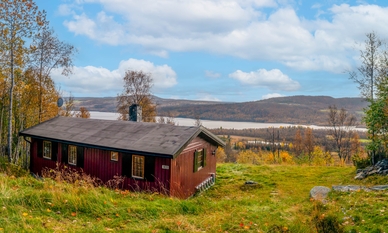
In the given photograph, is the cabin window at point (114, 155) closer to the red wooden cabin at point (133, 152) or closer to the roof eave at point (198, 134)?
the red wooden cabin at point (133, 152)

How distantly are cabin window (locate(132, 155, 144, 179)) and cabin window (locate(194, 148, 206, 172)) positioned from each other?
2.92 metres

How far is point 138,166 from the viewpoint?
11734 mm

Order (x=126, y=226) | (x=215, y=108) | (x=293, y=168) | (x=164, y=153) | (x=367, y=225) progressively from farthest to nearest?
(x=215, y=108)
(x=293, y=168)
(x=164, y=153)
(x=367, y=225)
(x=126, y=226)

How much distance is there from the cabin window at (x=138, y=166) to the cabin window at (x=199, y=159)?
9.59ft

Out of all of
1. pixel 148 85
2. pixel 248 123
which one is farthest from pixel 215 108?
pixel 148 85

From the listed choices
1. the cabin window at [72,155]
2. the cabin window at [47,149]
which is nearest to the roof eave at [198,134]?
the cabin window at [72,155]

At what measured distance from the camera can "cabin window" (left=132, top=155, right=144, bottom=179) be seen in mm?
11625

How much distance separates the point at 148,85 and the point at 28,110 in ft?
37.5

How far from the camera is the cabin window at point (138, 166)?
11.6m

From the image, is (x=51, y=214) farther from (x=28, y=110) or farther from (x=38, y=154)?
(x=28, y=110)

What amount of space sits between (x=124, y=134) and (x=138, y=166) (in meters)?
2.15

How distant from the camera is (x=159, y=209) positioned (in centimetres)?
624

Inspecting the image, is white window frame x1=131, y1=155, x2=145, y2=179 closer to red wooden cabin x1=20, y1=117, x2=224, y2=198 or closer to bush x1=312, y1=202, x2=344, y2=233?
red wooden cabin x1=20, y1=117, x2=224, y2=198

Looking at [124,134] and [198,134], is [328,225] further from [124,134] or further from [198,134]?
[124,134]
